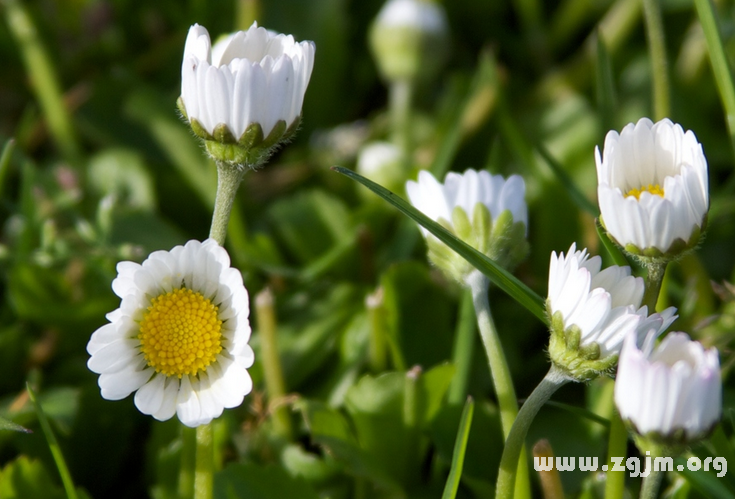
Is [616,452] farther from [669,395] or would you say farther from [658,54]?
[658,54]

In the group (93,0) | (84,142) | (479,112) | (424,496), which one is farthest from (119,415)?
(93,0)

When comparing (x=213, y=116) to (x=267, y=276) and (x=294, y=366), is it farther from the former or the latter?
(x=267, y=276)

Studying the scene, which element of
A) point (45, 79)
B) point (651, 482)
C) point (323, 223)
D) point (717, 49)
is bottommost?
point (651, 482)

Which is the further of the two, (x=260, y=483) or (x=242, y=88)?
(x=260, y=483)

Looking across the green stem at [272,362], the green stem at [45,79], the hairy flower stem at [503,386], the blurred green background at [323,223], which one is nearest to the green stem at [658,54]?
the blurred green background at [323,223]

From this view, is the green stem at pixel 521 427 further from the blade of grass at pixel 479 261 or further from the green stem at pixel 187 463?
the green stem at pixel 187 463

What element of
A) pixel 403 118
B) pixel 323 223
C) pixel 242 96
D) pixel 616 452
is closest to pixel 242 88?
pixel 242 96
